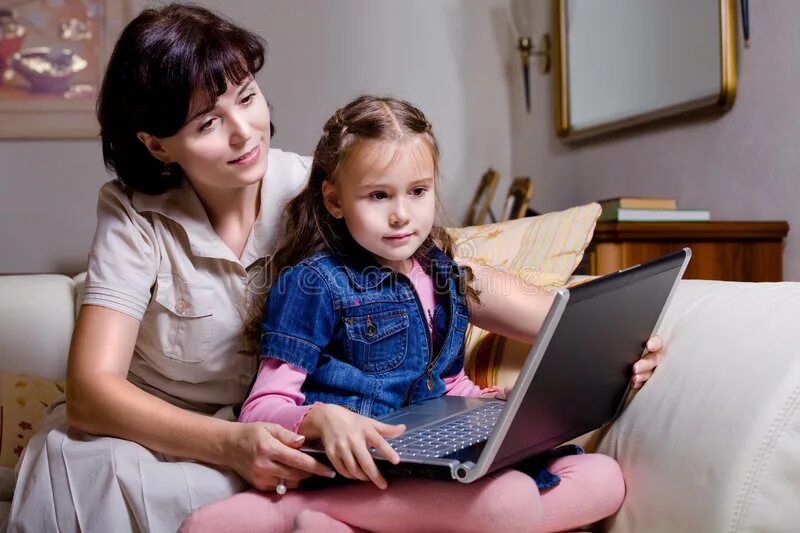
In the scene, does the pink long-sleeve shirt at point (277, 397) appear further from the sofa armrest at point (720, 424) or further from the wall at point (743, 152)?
the wall at point (743, 152)

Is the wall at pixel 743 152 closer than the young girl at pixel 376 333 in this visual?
No

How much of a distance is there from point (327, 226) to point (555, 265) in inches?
18.5

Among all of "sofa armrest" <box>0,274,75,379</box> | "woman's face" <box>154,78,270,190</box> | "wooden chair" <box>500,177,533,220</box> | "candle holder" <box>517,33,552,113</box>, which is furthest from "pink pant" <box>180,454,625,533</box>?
"candle holder" <box>517,33,552,113</box>

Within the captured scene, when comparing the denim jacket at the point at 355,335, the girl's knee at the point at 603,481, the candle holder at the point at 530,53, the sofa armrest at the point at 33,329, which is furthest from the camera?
the candle holder at the point at 530,53

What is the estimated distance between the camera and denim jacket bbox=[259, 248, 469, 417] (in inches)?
44.9

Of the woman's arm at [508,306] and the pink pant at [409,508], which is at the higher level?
the woman's arm at [508,306]

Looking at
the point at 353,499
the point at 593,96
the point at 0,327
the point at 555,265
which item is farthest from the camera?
the point at 593,96

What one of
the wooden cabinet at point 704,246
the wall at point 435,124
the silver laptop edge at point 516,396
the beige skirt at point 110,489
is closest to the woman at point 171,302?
the beige skirt at point 110,489

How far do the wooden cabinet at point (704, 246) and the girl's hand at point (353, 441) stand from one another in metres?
1.05

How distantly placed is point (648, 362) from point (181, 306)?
65 centimetres

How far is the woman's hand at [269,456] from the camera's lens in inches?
38.0

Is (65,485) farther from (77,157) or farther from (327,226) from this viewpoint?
(77,157)

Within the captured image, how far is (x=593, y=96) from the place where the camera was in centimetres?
252

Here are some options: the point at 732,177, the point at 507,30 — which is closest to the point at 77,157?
the point at 507,30
